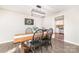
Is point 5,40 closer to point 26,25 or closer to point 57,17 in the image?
point 26,25

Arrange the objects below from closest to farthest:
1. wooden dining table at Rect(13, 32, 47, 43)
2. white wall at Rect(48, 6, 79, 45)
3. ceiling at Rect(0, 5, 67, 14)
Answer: ceiling at Rect(0, 5, 67, 14), wooden dining table at Rect(13, 32, 47, 43), white wall at Rect(48, 6, 79, 45)

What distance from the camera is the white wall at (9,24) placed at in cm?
185

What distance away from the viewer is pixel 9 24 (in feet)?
6.36

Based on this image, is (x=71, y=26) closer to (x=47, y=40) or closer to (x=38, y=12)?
(x=47, y=40)

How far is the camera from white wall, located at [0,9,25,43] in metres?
1.85

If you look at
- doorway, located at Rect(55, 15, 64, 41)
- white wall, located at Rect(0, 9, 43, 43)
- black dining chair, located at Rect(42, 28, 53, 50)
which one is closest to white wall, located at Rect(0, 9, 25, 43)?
white wall, located at Rect(0, 9, 43, 43)

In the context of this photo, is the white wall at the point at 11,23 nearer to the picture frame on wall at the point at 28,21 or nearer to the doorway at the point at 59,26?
the picture frame on wall at the point at 28,21

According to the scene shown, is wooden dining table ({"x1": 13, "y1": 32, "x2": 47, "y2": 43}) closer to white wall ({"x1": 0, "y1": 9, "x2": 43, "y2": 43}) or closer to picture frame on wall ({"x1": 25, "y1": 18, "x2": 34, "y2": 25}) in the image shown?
white wall ({"x1": 0, "y1": 9, "x2": 43, "y2": 43})

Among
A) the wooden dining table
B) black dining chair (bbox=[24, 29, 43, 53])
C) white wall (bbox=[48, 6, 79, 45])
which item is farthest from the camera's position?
white wall (bbox=[48, 6, 79, 45])

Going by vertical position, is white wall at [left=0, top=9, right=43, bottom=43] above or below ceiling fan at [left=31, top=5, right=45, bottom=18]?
below

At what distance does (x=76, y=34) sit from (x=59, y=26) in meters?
0.82

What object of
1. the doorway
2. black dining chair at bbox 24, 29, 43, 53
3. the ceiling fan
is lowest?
black dining chair at bbox 24, 29, 43, 53

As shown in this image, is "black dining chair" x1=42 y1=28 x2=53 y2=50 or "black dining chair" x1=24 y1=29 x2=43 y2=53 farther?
"black dining chair" x1=42 y1=28 x2=53 y2=50

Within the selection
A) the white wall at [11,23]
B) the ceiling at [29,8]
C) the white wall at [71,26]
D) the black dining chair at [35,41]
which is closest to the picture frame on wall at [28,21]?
the white wall at [11,23]
